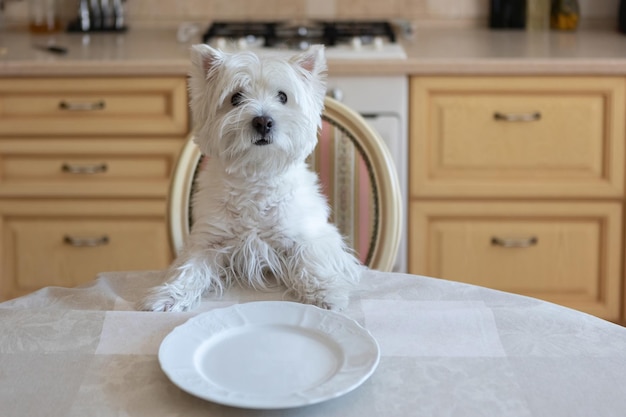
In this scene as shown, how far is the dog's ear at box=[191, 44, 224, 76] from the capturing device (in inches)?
58.4

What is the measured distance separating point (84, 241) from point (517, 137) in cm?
127

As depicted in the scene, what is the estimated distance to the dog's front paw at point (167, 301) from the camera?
1334 mm

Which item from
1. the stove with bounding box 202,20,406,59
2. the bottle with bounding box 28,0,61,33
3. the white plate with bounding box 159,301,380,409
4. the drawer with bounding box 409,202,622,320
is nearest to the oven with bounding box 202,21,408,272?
the stove with bounding box 202,20,406,59

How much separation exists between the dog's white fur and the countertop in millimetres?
1097

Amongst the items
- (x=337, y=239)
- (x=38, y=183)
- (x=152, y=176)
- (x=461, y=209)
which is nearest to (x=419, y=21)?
(x=461, y=209)

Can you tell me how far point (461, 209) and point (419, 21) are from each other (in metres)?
0.83

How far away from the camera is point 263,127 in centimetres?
146

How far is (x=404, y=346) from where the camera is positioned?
115cm

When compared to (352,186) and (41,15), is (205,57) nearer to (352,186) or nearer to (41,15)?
(352,186)

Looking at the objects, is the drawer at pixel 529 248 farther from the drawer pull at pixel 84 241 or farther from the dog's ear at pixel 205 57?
the dog's ear at pixel 205 57

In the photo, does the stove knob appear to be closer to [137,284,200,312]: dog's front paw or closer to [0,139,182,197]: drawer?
[0,139,182,197]: drawer

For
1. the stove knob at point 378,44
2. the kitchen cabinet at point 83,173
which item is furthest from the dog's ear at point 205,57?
the stove knob at point 378,44

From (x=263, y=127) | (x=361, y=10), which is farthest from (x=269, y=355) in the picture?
(x=361, y=10)

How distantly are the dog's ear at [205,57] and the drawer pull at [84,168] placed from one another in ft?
4.23
